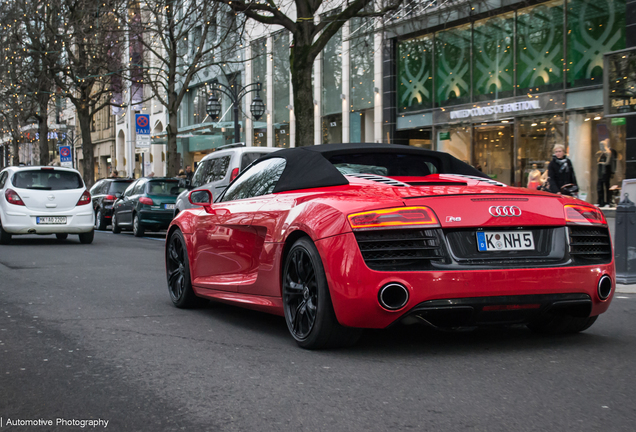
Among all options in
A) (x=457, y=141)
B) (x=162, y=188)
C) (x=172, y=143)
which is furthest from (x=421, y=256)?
(x=172, y=143)

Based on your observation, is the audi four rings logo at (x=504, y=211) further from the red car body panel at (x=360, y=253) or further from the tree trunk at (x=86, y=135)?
the tree trunk at (x=86, y=135)

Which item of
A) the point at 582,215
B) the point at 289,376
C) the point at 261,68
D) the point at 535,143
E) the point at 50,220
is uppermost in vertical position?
the point at 261,68

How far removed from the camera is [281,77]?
123 feet

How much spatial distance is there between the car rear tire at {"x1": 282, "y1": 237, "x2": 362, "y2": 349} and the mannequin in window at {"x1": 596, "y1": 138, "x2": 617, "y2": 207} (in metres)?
17.1

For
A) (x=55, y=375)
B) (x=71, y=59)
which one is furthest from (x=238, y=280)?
(x=71, y=59)

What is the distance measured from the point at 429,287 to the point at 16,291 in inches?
209

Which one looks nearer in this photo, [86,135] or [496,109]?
[496,109]

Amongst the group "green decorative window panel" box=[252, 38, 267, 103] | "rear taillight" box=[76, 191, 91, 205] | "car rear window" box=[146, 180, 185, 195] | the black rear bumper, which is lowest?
the black rear bumper

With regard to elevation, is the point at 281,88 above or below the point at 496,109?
above

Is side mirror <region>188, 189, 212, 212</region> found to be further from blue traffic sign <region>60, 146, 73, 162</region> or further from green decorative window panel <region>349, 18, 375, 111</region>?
blue traffic sign <region>60, 146, 73, 162</region>

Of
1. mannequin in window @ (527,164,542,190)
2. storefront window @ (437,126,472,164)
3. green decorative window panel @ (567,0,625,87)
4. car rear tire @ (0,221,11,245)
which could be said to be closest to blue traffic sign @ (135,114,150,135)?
storefront window @ (437,126,472,164)

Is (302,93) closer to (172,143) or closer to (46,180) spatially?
(46,180)

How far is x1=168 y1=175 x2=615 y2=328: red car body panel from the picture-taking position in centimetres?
458

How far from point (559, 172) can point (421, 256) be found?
10.4m
